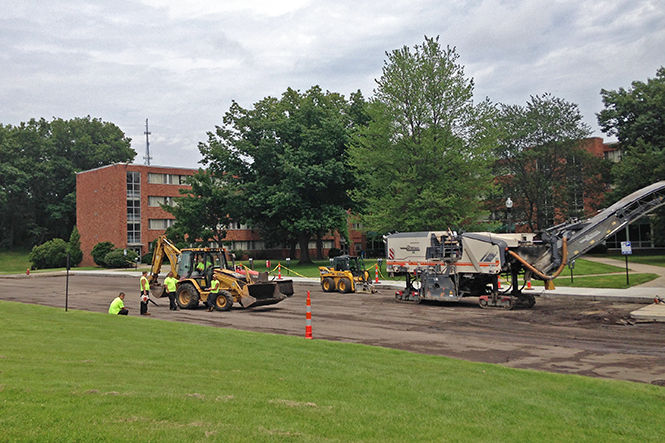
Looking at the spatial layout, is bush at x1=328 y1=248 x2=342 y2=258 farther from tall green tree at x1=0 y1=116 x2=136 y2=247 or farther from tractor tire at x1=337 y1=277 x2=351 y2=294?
tractor tire at x1=337 y1=277 x2=351 y2=294

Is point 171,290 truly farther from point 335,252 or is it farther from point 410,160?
point 335,252

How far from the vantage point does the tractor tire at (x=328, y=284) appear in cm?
3309

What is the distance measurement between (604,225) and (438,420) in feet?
63.6

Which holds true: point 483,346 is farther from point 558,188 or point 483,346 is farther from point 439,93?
point 558,188

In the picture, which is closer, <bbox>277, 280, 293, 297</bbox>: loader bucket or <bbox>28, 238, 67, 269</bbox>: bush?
<bbox>277, 280, 293, 297</bbox>: loader bucket

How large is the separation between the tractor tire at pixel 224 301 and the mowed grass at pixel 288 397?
10.8m

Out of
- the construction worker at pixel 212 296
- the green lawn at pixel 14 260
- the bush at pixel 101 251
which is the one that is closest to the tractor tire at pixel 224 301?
the construction worker at pixel 212 296

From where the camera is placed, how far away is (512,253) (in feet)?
77.2

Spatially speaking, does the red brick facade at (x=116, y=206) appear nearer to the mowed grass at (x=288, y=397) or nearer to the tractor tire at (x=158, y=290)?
the tractor tire at (x=158, y=290)

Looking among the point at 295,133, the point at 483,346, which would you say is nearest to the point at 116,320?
the point at 483,346

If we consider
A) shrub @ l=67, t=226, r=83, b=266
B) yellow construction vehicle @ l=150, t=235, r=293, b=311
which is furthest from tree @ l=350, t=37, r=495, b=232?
shrub @ l=67, t=226, r=83, b=266

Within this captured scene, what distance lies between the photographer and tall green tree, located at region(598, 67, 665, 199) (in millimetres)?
51375

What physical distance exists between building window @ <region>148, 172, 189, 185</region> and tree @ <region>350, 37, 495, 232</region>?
3989 cm

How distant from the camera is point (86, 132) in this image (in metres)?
96.9
